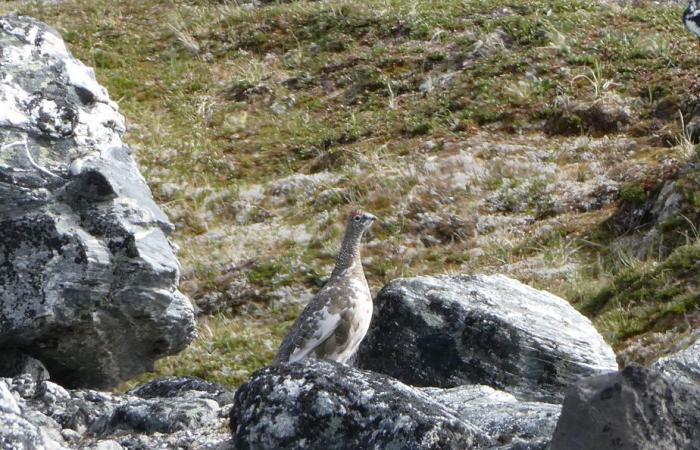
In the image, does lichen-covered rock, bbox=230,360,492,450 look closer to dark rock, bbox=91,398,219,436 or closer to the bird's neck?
dark rock, bbox=91,398,219,436

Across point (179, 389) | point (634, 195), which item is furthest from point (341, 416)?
point (634, 195)

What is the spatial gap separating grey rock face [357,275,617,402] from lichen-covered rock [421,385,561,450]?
3.52ft

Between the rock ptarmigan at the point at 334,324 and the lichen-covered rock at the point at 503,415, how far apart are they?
3.11 ft

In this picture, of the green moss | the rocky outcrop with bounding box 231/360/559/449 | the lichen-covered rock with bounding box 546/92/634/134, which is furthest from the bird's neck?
the lichen-covered rock with bounding box 546/92/634/134

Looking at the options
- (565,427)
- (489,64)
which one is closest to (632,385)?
(565,427)

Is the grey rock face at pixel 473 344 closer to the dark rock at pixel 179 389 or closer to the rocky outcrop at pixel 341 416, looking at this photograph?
the dark rock at pixel 179 389

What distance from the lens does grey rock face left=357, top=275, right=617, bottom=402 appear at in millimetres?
12672

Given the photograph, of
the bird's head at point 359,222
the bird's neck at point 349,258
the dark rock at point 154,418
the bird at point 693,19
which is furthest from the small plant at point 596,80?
the dark rock at point 154,418

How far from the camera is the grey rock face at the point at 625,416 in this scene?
22.7ft

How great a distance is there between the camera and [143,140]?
85.9ft

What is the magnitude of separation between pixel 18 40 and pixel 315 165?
10892 millimetres

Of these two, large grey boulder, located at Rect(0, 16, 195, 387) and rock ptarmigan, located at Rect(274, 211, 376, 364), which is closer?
rock ptarmigan, located at Rect(274, 211, 376, 364)

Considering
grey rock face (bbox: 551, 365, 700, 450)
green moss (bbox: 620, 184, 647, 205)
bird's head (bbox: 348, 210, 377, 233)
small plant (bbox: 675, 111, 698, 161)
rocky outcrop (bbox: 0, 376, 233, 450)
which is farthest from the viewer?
green moss (bbox: 620, 184, 647, 205)

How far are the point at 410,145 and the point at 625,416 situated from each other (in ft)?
57.0
